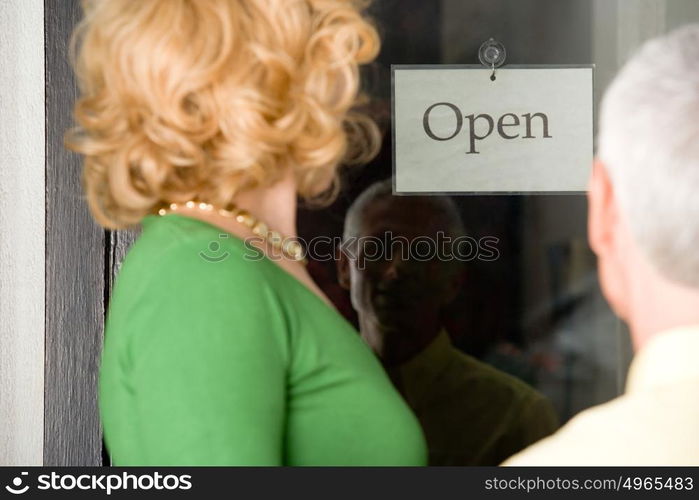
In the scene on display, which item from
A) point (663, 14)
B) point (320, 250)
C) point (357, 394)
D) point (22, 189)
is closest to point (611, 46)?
point (663, 14)

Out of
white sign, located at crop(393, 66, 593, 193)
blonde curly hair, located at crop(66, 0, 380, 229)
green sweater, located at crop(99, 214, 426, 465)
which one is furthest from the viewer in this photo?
white sign, located at crop(393, 66, 593, 193)

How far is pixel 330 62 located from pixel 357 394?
383mm

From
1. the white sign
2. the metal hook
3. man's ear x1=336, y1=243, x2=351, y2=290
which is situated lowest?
man's ear x1=336, y1=243, x2=351, y2=290

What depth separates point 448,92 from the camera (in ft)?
4.00

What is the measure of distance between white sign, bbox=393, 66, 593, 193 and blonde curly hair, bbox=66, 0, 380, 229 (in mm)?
241

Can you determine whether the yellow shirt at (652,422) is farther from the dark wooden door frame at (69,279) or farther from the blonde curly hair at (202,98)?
the dark wooden door frame at (69,279)

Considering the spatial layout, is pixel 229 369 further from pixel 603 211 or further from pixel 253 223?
pixel 603 211

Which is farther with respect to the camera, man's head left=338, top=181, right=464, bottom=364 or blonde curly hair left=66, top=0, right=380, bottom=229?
man's head left=338, top=181, right=464, bottom=364

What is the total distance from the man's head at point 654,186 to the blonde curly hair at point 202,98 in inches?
12.4

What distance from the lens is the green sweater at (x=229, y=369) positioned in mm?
814

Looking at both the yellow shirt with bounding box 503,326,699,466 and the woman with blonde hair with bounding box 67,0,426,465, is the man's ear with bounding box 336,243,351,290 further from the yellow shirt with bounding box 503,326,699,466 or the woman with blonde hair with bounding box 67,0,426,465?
the yellow shirt with bounding box 503,326,699,466

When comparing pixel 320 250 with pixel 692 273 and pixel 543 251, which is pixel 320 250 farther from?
pixel 692 273

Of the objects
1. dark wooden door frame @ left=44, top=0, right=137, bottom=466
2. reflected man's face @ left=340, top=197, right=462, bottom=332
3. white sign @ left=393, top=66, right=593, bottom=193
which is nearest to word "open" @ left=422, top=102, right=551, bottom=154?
white sign @ left=393, top=66, right=593, bottom=193

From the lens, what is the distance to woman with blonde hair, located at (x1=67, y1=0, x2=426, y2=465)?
82 cm
